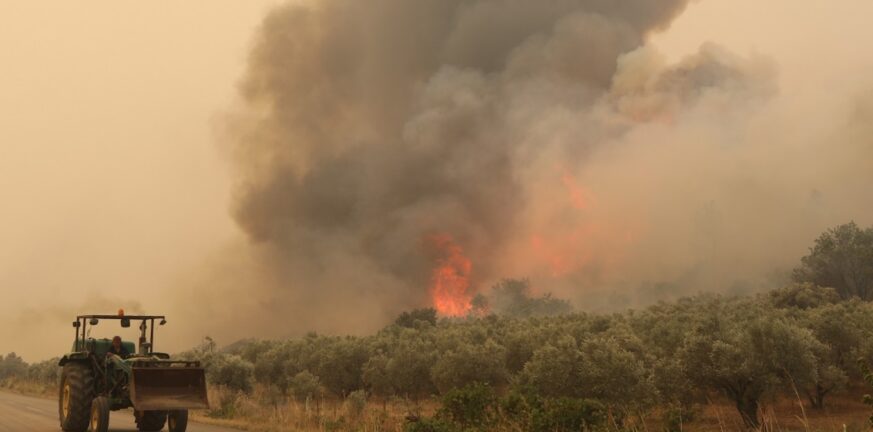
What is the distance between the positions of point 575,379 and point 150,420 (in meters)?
16.0

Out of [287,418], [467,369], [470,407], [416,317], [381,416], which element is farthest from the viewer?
[416,317]

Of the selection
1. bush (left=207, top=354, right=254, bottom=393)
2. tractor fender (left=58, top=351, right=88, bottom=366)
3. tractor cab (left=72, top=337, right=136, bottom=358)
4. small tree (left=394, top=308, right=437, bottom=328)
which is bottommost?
bush (left=207, top=354, right=254, bottom=393)

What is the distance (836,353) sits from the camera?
3431cm

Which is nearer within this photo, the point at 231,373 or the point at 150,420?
the point at 150,420

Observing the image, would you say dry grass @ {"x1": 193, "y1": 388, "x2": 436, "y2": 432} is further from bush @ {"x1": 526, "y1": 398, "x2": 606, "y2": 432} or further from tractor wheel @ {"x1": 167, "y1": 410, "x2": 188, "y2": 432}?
bush @ {"x1": 526, "y1": 398, "x2": 606, "y2": 432}

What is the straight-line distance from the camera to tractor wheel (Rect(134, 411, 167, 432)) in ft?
60.6

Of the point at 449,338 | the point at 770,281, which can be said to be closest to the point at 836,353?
the point at 449,338

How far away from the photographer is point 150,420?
18.7m

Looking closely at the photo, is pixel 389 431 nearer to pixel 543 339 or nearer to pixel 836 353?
pixel 543 339

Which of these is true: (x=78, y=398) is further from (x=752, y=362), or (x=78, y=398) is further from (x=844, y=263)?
(x=844, y=263)

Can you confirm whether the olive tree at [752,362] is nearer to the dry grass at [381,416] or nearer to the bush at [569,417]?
the dry grass at [381,416]

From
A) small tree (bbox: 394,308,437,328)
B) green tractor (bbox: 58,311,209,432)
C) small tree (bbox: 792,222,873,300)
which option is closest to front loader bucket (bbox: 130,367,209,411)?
green tractor (bbox: 58,311,209,432)

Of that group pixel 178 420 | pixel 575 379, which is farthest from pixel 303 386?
pixel 178 420

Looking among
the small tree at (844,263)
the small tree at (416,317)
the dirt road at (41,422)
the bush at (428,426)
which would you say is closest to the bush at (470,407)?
the bush at (428,426)
